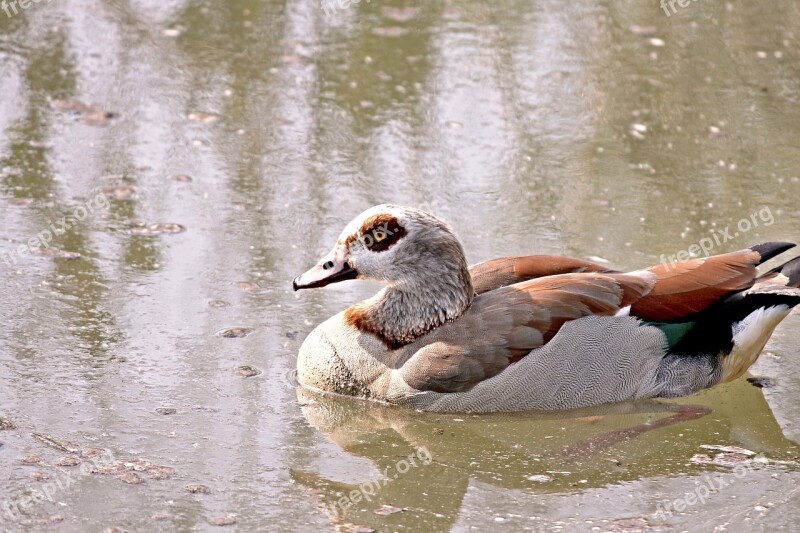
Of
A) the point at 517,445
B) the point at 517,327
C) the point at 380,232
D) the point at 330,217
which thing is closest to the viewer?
the point at 517,445

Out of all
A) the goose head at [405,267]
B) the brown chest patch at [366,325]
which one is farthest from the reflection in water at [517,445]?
the goose head at [405,267]

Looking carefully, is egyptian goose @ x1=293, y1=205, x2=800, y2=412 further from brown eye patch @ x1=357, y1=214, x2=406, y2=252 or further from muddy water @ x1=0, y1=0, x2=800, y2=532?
muddy water @ x1=0, y1=0, x2=800, y2=532

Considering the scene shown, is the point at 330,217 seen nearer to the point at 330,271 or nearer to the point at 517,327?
the point at 330,271

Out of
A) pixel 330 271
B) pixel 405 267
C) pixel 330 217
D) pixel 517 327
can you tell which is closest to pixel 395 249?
pixel 405 267

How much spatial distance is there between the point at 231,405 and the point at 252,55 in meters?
5.61

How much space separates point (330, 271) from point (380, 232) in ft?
1.19

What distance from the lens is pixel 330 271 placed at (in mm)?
7016

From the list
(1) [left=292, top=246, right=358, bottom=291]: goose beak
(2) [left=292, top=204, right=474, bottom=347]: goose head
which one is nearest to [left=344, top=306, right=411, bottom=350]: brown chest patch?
(2) [left=292, top=204, right=474, bottom=347]: goose head

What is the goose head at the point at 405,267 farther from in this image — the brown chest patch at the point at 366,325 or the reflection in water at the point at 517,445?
the reflection in water at the point at 517,445

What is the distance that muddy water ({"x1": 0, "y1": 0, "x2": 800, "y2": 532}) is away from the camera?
598cm

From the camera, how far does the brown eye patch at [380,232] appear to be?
22.8 ft

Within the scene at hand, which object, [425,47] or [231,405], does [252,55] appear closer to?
[425,47]

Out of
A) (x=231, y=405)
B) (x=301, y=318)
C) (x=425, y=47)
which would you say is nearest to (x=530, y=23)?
(x=425, y=47)

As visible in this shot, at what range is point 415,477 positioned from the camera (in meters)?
6.16
